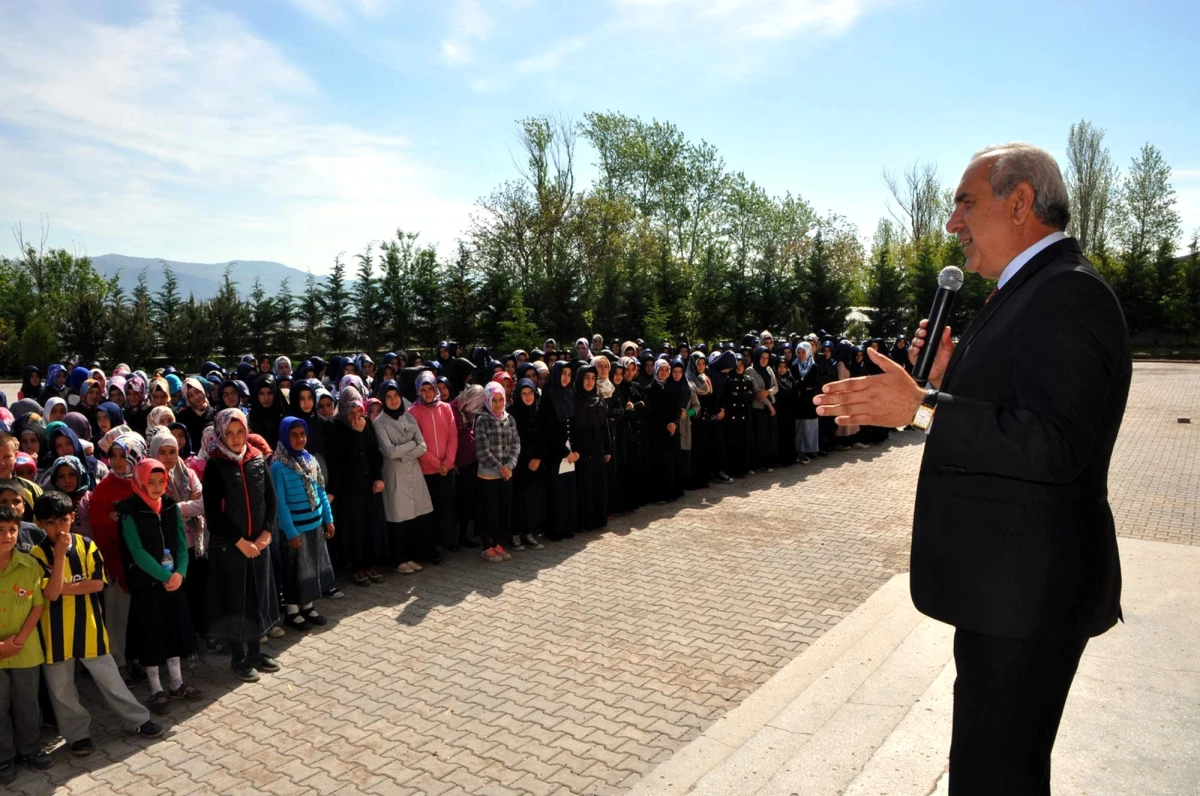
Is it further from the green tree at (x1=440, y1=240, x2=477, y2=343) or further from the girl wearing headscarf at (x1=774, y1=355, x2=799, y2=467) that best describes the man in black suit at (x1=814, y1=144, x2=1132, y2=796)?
the green tree at (x1=440, y1=240, x2=477, y2=343)

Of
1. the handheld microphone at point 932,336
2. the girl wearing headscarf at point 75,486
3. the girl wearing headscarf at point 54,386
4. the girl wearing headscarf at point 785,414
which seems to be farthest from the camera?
the girl wearing headscarf at point 785,414

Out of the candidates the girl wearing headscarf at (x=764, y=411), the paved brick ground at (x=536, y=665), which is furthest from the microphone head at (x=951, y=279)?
the girl wearing headscarf at (x=764, y=411)

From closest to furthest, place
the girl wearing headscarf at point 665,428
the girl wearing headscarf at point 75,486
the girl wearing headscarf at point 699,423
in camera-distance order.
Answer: the girl wearing headscarf at point 75,486
the girl wearing headscarf at point 665,428
the girl wearing headscarf at point 699,423

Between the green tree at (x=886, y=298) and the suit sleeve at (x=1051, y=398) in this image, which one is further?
the green tree at (x=886, y=298)

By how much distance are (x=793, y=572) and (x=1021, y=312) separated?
6039 millimetres

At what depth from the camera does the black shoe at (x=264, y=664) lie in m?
5.78

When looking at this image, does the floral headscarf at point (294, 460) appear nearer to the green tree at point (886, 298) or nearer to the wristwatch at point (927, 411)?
the wristwatch at point (927, 411)

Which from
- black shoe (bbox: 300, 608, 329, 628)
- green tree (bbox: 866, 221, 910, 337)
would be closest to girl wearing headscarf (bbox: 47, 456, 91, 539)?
black shoe (bbox: 300, 608, 329, 628)

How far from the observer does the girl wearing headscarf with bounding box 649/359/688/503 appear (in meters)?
10.8

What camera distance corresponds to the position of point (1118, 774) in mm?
3395

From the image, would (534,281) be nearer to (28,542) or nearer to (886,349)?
(886,349)

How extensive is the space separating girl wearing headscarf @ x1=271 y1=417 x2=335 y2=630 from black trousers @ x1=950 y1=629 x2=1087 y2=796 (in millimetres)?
5482

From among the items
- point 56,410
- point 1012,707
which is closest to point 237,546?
point 56,410

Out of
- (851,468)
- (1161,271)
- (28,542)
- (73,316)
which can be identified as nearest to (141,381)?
(28,542)
